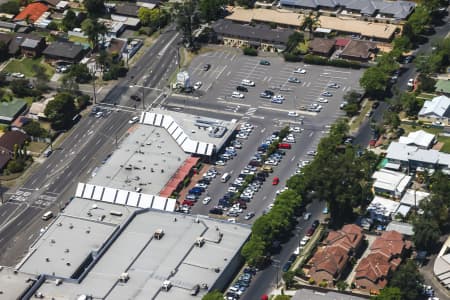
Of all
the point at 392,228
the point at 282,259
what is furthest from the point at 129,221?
the point at 392,228

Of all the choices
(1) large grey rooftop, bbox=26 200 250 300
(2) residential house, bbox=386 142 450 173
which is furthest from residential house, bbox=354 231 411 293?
(2) residential house, bbox=386 142 450 173

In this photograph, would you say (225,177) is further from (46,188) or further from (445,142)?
(445,142)

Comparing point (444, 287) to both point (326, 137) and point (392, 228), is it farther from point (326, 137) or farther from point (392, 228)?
point (326, 137)

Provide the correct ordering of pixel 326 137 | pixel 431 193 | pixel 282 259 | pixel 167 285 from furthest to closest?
pixel 326 137
pixel 431 193
pixel 282 259
pixel 167 285

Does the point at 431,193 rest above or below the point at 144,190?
above

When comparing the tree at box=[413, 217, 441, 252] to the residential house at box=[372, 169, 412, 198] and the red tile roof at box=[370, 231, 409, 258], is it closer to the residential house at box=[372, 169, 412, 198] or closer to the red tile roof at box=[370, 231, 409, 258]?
the red tile roof at box=[370, 231, 409, 258]

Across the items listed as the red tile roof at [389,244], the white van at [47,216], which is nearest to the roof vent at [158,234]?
the white van at [47,216]

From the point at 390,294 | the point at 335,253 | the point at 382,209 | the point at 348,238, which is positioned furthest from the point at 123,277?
the point at 382,209

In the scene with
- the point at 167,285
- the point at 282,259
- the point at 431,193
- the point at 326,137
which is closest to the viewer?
the point at 167,285
